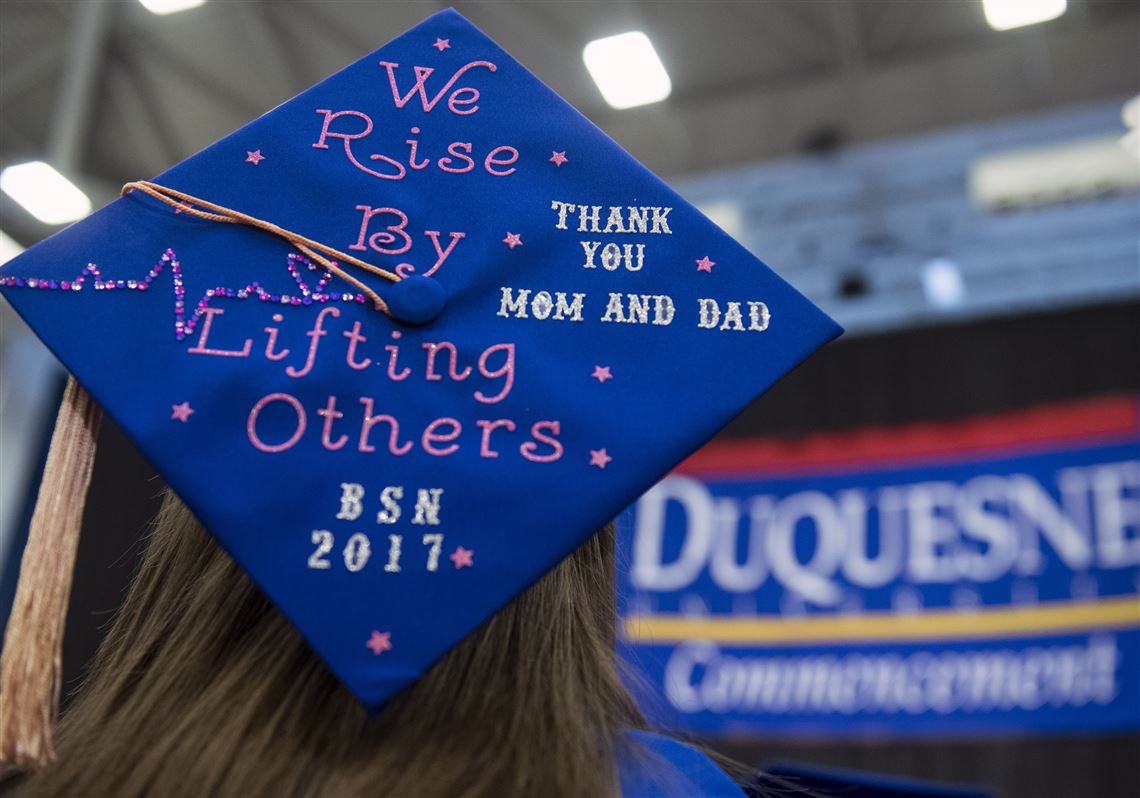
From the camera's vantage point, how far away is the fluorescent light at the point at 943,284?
6.68m

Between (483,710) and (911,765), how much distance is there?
357cm

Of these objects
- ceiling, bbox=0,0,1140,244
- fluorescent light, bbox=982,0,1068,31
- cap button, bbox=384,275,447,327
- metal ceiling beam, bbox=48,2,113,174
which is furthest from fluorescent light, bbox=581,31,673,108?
cap button, bbox=384,275,447,327

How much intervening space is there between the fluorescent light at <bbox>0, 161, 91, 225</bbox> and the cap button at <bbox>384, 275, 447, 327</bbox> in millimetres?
4977

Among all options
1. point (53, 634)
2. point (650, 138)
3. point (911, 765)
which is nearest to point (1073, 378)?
point (911, 765)

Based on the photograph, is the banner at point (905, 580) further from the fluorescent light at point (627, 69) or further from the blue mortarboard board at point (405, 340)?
the blue mortarboard board at point (405, 340)

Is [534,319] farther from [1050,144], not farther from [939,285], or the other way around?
[939,285]

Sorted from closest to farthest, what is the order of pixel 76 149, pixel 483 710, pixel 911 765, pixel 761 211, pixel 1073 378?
pixel 483 710 → pixel 911 765 → pixel 1073 378 → pixel 76 149 → pixel 761 211

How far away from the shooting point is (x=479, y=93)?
0.77 meters

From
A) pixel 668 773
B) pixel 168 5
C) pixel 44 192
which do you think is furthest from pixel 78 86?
pixel 668 773

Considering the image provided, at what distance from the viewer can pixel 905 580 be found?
3.82 m

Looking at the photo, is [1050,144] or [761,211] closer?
[1050,144]

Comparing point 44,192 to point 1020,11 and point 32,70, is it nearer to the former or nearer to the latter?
point 32,70

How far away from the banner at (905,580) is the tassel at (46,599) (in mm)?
2858

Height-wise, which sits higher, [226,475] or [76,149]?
[76,149]
